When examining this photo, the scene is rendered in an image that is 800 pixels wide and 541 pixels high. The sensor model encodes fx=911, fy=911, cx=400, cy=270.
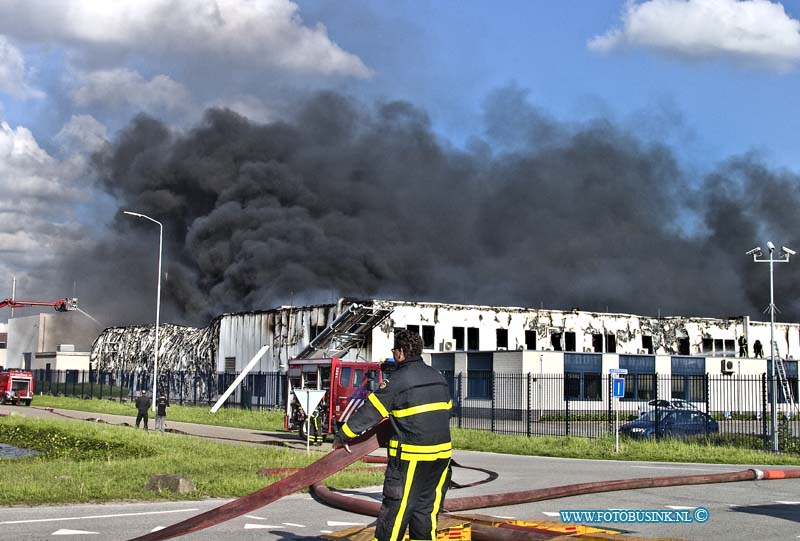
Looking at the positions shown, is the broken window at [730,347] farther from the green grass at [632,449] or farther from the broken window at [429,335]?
the green grass at [632,449]

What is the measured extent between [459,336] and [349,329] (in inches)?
Answer: 257

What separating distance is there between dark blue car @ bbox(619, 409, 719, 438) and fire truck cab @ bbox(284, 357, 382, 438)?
26.5 feet

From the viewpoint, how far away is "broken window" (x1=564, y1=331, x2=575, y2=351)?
157 ft

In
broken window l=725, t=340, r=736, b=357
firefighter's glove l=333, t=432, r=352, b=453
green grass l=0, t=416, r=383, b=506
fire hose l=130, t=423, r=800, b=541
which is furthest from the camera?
broken window l=725, t=340, r=736, b=357

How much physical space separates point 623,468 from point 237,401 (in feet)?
96.4

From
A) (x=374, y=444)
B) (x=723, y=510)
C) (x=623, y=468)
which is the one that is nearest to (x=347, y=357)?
(x=623, y=468)

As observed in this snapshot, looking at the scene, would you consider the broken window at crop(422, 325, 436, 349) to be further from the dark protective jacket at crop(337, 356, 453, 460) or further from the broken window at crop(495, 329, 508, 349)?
the dark protective jacket at crop(337, 356, 453, 460)

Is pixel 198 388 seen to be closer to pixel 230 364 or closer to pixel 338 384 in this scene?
pixel 230 364

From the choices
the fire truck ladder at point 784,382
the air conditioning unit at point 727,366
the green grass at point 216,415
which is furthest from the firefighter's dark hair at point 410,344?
the air conditioning unit at point 727,366

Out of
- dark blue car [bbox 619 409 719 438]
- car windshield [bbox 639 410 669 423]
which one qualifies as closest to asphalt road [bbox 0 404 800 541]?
dark blue car [bbox 619 409 719 438]

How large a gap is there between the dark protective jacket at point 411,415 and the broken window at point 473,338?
38997 millimetres

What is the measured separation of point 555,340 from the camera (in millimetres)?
47656

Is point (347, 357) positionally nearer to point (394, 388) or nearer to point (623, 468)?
point (623, 468)

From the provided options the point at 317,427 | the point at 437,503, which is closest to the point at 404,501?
the point at 437,503
